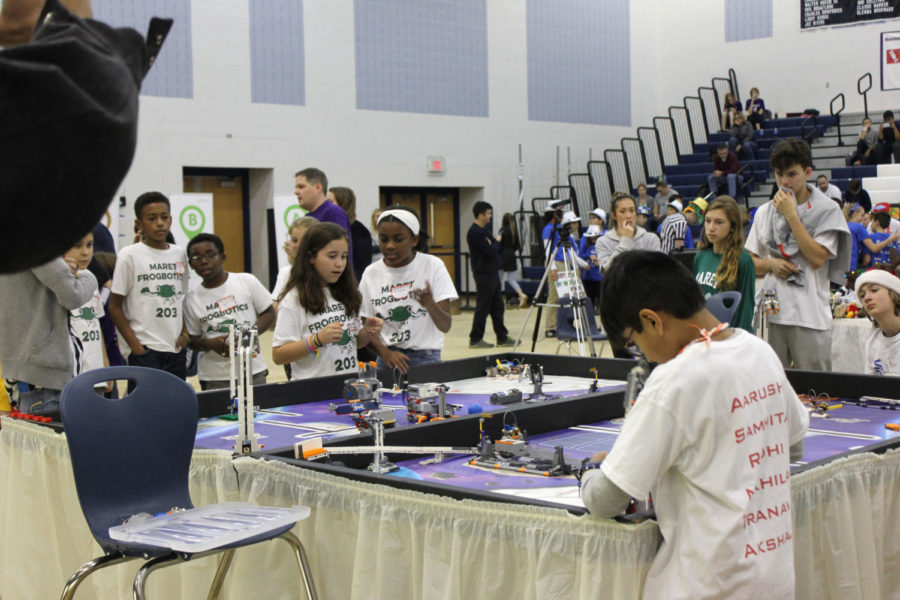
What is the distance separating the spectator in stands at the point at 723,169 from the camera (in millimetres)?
14234

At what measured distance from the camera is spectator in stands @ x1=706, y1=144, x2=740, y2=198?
14234 mm

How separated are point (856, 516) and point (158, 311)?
10.0 feet

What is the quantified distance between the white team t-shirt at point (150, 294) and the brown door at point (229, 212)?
7580 millimetres

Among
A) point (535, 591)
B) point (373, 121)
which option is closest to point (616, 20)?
point (373, 121)

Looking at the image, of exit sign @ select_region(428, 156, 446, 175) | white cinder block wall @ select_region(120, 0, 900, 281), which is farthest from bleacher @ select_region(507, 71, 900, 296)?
exit sign @ select_region(428, 156, 446, 175)

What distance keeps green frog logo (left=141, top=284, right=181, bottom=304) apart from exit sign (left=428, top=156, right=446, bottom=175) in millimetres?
9568

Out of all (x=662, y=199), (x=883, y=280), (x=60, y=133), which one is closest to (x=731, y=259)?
(x=883, y=280)

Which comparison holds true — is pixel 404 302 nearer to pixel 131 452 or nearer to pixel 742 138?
pixel 131 452

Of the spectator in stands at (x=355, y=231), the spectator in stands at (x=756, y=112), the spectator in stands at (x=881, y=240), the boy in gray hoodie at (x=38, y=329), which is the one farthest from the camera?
the spectator in stands at (x=756, y=112)

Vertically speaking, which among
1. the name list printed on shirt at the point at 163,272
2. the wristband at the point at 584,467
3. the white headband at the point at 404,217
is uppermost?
the white headband at the point at 404,217

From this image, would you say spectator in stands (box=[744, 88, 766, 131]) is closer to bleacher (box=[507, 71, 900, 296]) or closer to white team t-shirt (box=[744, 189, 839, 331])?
bleacher (box=[507, 71, 900, 296])

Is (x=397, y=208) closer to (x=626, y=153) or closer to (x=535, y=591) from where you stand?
(x=535, y=591)

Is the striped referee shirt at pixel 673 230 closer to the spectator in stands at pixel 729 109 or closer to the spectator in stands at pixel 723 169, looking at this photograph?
the spectator in stands at pixel 723 169

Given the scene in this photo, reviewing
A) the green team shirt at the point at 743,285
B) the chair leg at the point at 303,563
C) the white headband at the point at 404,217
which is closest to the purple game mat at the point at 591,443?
the chair leg at the point at 303,563
